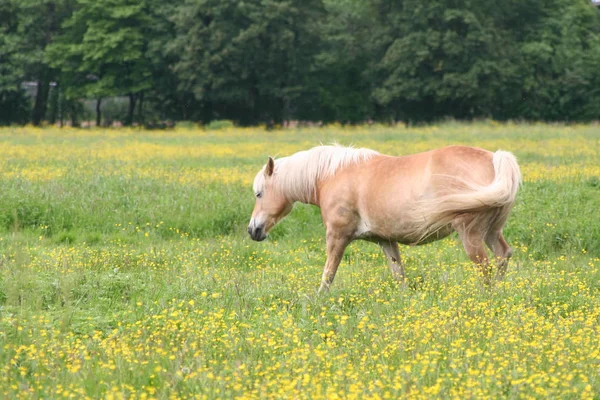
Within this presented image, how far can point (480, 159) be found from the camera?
7.60 meters

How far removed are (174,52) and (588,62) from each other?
27.3m

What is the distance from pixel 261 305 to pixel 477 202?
7.02ft

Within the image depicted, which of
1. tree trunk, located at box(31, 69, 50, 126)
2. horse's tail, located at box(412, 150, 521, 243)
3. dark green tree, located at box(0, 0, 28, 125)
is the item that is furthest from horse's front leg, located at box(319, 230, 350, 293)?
dark green tree, located at box(0, 0, 28, 125)

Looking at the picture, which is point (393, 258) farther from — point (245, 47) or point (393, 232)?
point (245, 47)

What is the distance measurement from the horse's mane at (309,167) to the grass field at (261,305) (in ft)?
2.96

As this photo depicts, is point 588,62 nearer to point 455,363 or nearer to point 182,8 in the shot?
point 182,8

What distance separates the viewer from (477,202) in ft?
23.7

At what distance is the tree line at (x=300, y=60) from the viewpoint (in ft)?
162

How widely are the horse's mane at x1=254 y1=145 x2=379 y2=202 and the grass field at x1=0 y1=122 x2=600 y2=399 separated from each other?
90cm

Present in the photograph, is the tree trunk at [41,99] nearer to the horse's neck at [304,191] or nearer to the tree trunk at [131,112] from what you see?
the tree trunk at [131,112]

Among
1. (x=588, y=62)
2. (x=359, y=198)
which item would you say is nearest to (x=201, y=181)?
(x=359, y=198)

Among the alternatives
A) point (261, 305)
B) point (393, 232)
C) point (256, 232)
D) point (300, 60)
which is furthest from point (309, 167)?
point (300, 60)

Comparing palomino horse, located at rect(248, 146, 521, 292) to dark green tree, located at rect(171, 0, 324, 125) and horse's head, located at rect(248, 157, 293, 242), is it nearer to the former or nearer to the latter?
horse's head, located at rect(248, 157, 293, 242)

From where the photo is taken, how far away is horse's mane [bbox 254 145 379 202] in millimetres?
8461
